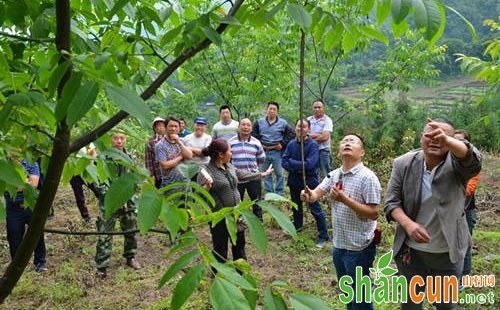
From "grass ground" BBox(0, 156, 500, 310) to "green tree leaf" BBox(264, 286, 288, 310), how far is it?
356 cm

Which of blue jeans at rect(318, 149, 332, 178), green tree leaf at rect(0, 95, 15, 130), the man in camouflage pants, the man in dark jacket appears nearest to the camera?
green tree leaf at rect(0, 95, 15, 130)

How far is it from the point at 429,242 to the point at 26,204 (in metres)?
2.40

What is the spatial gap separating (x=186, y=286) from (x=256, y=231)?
23cm

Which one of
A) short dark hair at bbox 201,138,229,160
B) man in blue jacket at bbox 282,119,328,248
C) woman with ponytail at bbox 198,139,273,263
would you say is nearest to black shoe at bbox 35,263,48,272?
woman with ponytail at bbox 198,139,273,263

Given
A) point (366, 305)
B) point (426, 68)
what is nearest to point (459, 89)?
point (426, 68)

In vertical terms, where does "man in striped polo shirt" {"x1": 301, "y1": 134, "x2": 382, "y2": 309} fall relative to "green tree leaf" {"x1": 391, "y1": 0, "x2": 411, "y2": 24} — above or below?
below

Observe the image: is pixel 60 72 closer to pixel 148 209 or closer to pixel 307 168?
pixel 148 209

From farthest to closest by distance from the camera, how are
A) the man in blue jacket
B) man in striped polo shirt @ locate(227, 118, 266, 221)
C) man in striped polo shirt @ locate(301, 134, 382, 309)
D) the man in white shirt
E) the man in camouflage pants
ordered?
the man in white shirt, man in striped polo shirt @ locate(227, 118, 266, 221), the man in blue jacket, the man in camouflage pants, man in striped polo shirt @ locate(301, 134, 382, 309)

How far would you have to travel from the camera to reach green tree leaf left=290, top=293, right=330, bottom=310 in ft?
3.04

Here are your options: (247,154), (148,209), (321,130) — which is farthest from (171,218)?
(321,130)

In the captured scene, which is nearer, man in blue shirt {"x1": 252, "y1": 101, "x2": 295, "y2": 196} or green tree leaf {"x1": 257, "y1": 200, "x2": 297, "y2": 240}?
green tree leaf {"x1": 257, "y1": 200, "x2": 297, "y2": 240}

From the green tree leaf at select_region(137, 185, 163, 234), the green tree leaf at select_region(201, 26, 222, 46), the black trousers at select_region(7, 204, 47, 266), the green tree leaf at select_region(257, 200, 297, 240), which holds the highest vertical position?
the green tree leaf at select_region(201, 26, 222, 46)

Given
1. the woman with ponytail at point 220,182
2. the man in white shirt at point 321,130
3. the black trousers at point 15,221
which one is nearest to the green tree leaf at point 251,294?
the woman with ponytail at point 220,182

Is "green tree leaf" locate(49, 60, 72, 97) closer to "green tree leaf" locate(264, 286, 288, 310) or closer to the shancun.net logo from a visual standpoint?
"green tree leaf" locate(264, 286, 288, 310)
